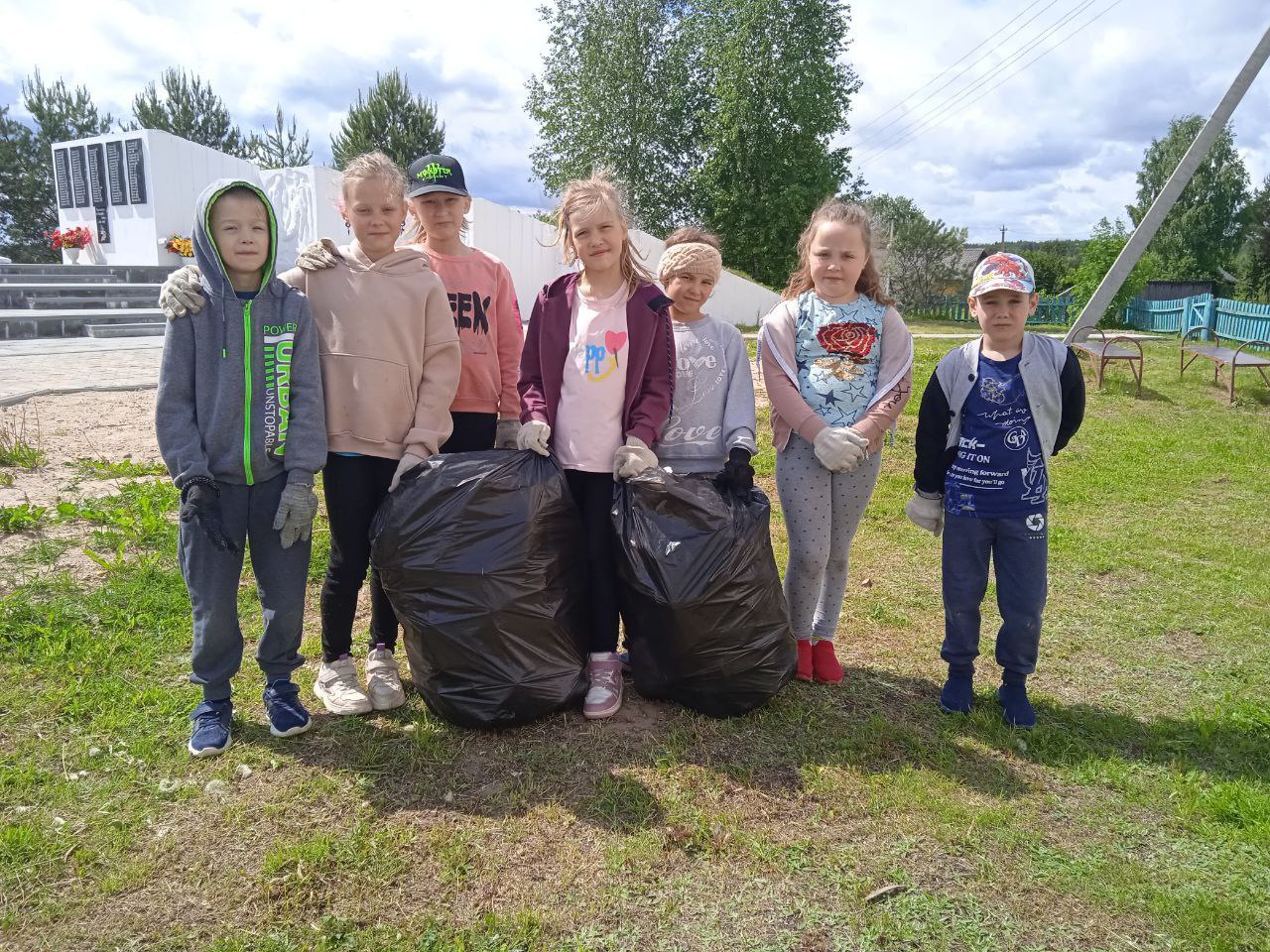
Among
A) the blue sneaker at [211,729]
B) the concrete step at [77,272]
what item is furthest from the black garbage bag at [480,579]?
the concrete step at [77,272]

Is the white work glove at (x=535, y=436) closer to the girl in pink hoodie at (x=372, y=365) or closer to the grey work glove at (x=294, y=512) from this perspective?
the girl in pink hoodie at (x=372, y=365)

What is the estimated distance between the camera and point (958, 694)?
267cm

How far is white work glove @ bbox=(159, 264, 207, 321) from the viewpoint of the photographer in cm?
219

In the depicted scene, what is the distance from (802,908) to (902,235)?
133ft

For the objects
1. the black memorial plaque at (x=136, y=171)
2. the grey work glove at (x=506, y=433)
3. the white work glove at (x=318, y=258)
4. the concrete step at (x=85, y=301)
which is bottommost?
the grey work glove at (x=506, y=433)

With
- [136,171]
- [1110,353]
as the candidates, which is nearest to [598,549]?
[1110,353]

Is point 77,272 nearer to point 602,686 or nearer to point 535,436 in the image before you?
point 535,436

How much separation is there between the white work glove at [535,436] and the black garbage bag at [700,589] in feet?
0.88

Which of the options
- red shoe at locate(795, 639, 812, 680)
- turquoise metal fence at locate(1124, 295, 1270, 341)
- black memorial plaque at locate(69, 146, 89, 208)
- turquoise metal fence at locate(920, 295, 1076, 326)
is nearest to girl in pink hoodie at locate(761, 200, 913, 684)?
red shoe at locate(795, 639, 812, 680)

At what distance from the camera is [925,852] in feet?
6.47

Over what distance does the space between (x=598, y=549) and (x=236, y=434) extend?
1.08 meters

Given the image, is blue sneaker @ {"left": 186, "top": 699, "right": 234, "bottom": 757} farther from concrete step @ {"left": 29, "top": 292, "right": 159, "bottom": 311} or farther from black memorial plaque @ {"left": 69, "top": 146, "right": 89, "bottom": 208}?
black memorial plaque @ {"left": 69, "top": 146, "right": 89, "bottom": 208}

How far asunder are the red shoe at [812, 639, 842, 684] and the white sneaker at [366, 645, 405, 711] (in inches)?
54.5

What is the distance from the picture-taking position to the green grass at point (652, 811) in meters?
1.74
